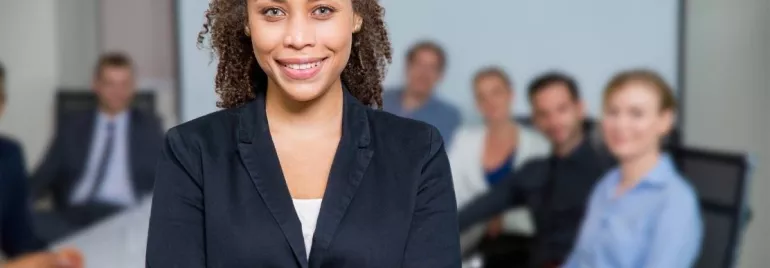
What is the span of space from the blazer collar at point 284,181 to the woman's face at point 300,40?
0.03 m

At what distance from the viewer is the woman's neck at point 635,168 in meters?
2.26

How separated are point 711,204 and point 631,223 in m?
0.16

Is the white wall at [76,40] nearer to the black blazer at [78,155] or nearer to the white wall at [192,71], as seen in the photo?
the black blazer at [78,155]

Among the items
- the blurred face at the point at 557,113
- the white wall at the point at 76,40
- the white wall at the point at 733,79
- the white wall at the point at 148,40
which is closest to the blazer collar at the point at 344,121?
the blurred face at the point at 557,113

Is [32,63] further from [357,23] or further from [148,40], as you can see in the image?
[357,23]

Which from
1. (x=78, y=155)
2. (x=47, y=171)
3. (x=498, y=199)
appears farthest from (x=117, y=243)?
(x=47, y=171)

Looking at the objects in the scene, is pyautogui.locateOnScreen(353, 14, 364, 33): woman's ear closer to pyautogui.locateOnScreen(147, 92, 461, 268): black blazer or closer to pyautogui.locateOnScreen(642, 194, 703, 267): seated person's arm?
pyautogui.locateOnScreen(147, 92, 461, 268): black blazer

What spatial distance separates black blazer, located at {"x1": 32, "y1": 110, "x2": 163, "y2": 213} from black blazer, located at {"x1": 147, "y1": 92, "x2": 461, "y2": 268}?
287 cm

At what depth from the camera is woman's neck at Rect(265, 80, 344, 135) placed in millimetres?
645

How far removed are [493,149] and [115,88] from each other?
4.37ft

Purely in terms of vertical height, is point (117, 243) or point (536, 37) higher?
point (536, 37)

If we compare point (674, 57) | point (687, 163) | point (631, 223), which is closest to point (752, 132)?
point (674, 57)

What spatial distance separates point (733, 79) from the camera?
128 inches

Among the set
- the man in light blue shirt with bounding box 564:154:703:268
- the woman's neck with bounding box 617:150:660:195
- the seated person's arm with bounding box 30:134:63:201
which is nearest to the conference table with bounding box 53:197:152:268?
the man in light blue shirt with bounding box 564:154:703:268
